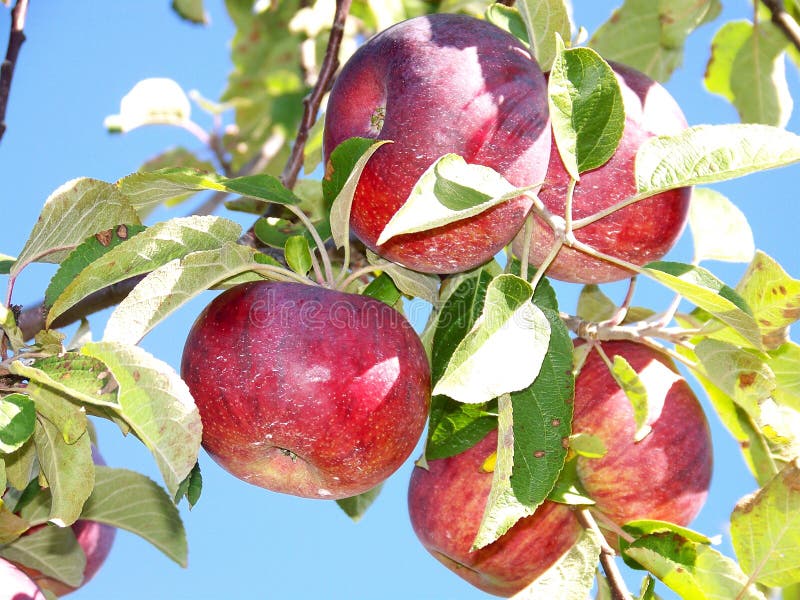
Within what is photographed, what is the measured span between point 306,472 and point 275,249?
47 centimetres

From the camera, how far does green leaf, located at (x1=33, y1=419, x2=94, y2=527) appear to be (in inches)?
53.0

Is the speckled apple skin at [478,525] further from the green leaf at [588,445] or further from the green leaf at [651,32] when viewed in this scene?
the green leaf at [651,32]

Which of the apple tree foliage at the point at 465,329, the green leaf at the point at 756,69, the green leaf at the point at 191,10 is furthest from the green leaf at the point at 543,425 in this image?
the green leaf at the point at 191,10

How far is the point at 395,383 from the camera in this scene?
1385 millimetres

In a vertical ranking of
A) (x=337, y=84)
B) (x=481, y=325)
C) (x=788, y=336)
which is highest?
(x=337, y=84)

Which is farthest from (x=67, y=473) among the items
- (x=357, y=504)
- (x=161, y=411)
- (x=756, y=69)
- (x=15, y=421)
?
(x=756, y=69)

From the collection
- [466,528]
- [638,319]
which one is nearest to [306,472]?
[466,528]

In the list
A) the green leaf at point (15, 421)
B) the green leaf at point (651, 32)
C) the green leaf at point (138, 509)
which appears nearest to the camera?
the green leaf at point (15, 421)

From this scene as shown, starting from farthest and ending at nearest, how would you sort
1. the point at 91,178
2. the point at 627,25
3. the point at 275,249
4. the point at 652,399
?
1. the point at 627,25
2. the point at 275,249
3. the point at 652,399
4. the point at 91,178

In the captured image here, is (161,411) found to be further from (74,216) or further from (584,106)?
(584,106)

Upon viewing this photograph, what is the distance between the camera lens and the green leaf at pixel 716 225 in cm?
197

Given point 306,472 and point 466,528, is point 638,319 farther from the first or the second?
point 306,472

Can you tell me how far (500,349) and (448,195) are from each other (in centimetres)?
21

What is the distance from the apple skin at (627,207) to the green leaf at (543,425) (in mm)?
209
